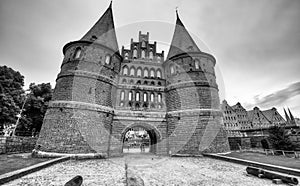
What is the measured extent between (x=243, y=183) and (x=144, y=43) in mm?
16991

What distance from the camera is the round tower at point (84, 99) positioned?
35.4ft

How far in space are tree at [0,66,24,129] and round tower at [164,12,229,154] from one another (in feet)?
57.9

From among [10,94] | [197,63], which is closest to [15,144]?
[10,94]

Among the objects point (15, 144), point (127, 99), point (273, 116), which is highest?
point (273, 116)

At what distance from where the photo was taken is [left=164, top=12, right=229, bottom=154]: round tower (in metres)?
12.9

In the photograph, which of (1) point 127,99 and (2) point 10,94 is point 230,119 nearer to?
(1) point 127,99

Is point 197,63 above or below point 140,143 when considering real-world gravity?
above

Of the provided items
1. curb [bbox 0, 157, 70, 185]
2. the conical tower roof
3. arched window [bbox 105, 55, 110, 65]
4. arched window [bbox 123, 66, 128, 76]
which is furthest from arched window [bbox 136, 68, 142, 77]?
curb [bbox 0, 157, 70, 185]

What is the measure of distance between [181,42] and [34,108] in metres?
21.4

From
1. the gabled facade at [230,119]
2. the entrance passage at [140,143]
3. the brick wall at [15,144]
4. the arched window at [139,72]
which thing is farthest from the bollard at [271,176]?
the gabled facade at [230,119]

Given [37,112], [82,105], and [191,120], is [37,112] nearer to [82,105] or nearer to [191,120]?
[82,105]

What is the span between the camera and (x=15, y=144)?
12.9m

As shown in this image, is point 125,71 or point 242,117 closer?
point 125,71

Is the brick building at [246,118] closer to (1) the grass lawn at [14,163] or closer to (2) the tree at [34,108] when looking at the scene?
(2) the tree at [34,108]
